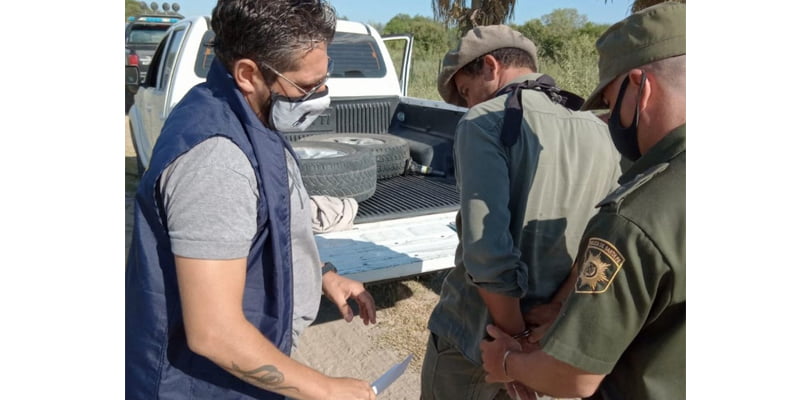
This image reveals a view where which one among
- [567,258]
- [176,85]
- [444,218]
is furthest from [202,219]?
[176,85]

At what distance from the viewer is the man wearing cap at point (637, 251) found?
1.25 metres

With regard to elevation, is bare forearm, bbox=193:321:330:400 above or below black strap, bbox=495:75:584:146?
below

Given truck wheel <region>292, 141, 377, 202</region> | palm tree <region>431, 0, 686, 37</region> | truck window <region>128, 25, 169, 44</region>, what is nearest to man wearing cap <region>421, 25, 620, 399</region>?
truck wheel <region>292, 141, 377, 202</region>

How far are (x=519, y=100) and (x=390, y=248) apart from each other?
1.83m

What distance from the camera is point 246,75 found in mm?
1586

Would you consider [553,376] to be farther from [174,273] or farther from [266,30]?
[266,30]

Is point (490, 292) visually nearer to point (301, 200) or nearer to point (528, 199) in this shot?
point (528, 199)

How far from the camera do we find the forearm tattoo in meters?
1.44

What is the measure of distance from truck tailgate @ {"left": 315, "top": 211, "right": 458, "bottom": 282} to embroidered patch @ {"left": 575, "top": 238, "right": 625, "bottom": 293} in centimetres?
208

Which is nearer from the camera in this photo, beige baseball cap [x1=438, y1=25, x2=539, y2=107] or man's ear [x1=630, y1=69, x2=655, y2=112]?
man's ear [x1=630, y1=69, x2=655, y2=112]

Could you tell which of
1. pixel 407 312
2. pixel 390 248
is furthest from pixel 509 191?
pixel 407 312

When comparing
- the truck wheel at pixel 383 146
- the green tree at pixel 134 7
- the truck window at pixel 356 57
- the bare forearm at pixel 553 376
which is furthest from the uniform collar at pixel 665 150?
the green tree at pixel 134 7

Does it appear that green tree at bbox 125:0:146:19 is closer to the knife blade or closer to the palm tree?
the palm tree

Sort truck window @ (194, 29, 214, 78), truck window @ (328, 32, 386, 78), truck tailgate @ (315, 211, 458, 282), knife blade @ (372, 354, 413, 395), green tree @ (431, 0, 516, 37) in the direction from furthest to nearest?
green tree @ (431, 0, 516, 37) < truck window @ (328, 32, 386, 78) < truck window @ (194, 29, 214, 78) < truck tailgate @ (315, 211, 458, 282) < knife blade @ (372, 354, 413, 395)
